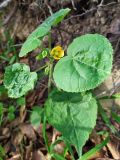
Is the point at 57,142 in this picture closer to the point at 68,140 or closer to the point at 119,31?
the point at 68,140

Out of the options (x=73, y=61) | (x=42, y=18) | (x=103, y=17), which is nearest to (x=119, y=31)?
(x=103, y=17)

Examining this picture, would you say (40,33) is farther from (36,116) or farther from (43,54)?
(36,116)

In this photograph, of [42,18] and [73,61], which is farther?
[42,18]

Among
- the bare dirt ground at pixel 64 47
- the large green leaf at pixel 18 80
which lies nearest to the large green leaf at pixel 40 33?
the large green leaf at pixel 18 80

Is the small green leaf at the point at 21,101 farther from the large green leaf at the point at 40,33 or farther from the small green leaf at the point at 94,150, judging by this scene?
the large green leaf at the point at 40,33

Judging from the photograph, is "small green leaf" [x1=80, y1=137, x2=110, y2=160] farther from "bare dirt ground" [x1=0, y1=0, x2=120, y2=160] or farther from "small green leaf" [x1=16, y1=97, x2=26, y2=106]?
"small green leaf" [x1=16, y1=97, x2=26, y2=106]

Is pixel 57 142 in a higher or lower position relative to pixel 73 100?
lower
